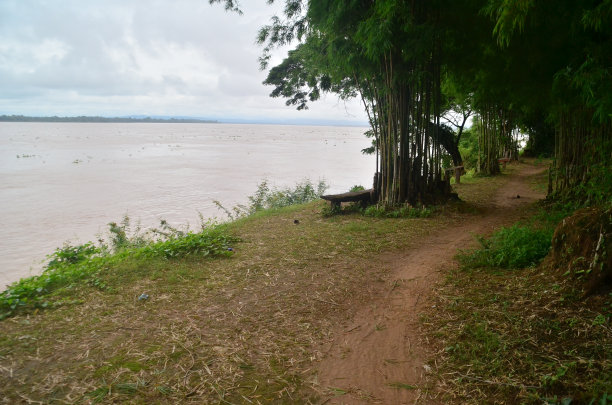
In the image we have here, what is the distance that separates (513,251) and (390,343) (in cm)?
218

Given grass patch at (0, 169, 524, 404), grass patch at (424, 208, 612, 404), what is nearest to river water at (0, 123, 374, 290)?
grass patch at (0, 169, 524, 404)

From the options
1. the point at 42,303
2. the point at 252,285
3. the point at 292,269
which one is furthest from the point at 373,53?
the point at 42,303

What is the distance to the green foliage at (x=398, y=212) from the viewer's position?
7.86m

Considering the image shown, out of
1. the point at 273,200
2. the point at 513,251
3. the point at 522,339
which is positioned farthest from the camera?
the point at 273,200

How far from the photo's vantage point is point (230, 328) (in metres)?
3.57

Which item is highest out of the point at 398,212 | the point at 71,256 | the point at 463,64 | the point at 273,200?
the point at 463,64

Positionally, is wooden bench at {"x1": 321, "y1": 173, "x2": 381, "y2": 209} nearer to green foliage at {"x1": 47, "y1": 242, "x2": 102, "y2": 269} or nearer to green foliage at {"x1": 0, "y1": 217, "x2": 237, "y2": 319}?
green foliage at {"x1": 0, "y1": 217, "x2": 237, "y2": 319}

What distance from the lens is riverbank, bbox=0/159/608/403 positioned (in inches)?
104

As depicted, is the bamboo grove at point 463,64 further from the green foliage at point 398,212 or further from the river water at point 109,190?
the river water at point 109,190

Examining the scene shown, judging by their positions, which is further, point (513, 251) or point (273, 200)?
point (273, 200)

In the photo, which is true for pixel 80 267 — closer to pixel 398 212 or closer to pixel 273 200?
pixel 398 212

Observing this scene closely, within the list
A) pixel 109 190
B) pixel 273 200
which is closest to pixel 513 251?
pixel 273 200

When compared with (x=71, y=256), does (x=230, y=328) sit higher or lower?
higher

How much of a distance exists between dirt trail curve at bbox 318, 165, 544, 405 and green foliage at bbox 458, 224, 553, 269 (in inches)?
13.9
